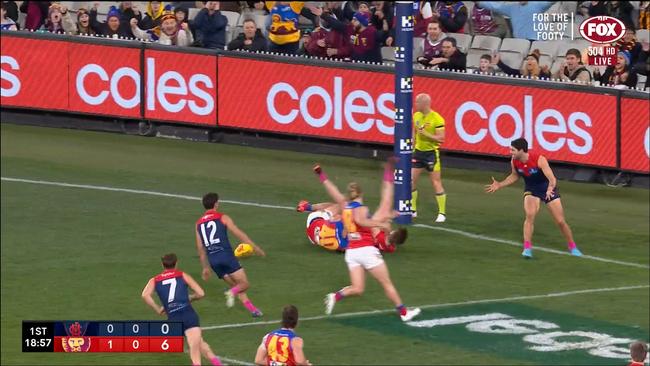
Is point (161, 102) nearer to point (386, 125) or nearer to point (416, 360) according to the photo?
point (386, 125)

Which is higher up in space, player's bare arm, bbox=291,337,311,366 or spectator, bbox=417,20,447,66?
spectator, bbox=417,20,447,66

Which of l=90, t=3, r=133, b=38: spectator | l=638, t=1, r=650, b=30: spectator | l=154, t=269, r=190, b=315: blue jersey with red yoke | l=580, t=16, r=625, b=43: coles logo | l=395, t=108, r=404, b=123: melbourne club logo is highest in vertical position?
l=90, t=3, r=133, b=38: spectator

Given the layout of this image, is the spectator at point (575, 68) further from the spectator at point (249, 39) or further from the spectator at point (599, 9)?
the spectator at point (249, 39)

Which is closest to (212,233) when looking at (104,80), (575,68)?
(575,68)

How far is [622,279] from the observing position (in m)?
26.6

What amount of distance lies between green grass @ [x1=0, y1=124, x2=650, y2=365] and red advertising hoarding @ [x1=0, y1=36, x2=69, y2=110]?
5.54 meters

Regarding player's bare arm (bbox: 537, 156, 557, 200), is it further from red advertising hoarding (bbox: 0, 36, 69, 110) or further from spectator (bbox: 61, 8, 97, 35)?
red advertising hoarding (bbox: 0, 36, 69, 110)

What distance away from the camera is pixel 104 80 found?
126 feet

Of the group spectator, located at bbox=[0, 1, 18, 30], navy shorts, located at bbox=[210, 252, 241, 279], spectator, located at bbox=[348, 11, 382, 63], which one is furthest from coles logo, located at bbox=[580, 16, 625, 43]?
→ navy shorts, located at bbox=[210, 252, 241, 279]

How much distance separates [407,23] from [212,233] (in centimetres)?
1255

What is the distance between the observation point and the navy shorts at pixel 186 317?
18156 mm

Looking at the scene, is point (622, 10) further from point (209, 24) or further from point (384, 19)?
point (384, 19)

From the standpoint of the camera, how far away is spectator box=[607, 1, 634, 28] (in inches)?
313

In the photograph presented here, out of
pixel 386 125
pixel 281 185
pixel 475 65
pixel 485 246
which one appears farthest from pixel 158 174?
pixel 475 65
